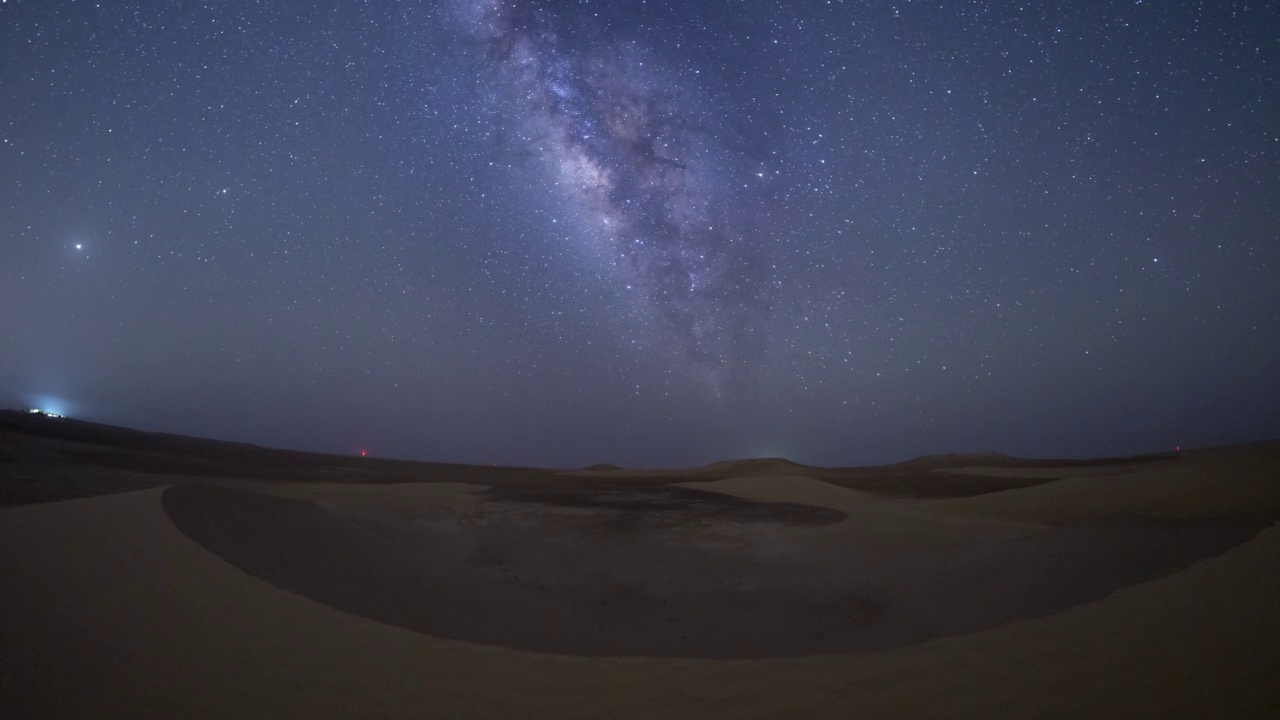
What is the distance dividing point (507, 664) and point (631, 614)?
9.91ft

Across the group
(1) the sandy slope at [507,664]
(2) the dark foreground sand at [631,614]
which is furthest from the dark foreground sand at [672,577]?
(1) the sandy slope at [507,664]

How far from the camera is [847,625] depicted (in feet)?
25.1

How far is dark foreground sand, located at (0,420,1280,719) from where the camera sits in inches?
171

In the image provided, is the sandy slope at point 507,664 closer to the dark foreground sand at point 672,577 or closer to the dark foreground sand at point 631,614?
the dark foreground sand at point 631,614

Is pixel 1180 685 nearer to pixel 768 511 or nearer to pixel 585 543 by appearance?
pixel 585 543

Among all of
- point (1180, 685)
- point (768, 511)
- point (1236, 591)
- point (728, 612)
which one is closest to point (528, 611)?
point (728, 612)

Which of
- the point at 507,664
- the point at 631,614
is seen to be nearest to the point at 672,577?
the point at 631,614

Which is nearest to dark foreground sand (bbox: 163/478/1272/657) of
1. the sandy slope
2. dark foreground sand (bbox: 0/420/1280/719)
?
dark foreground sand (bbox: 0/420/1280/719)

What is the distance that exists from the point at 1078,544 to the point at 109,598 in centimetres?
1208

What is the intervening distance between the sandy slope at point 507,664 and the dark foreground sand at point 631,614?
0.02 metres

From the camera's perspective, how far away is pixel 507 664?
550 cm

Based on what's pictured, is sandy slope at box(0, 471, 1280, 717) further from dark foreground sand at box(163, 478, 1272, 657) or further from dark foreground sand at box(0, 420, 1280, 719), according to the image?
dark foreground sand at box(163, 478, 1272, 657)

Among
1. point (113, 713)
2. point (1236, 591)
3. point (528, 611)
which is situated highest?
point (1236, 591)

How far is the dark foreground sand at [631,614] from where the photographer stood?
171 inches
